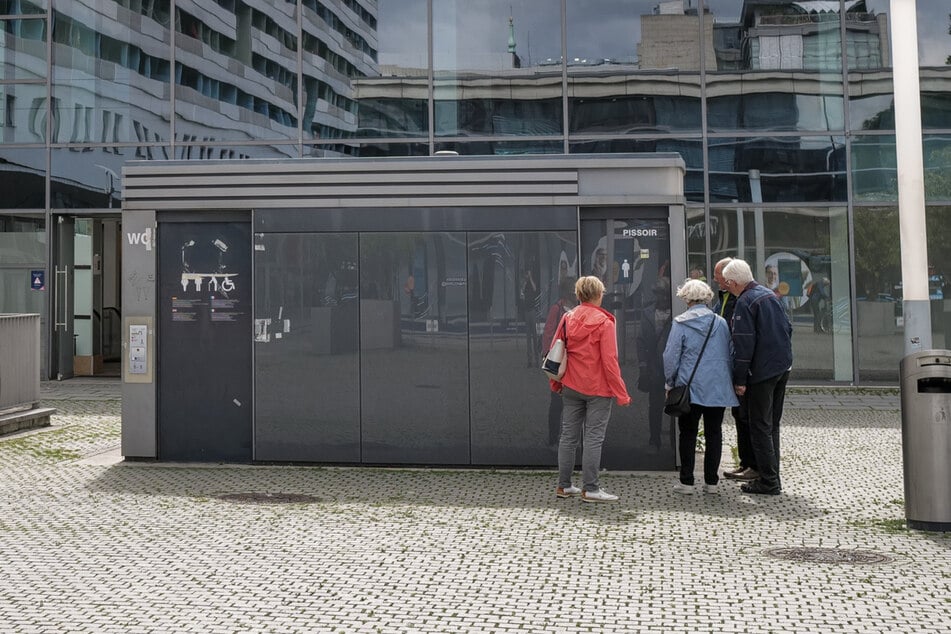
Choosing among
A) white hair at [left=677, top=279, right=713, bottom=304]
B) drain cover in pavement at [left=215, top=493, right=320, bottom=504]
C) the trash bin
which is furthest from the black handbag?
drain cover in pavement at [left=215, top=493, right=320, bottom=504]

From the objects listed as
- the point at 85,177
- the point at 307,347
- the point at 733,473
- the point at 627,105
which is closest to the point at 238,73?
the point at 85,177

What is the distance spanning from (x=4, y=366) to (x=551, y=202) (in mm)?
6589

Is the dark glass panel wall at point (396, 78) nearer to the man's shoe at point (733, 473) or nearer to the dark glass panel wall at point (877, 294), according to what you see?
the dark glass panel wall at point (877, 294)

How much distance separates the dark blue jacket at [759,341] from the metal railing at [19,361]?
7985 millimetres

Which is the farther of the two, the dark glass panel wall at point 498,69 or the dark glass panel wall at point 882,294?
the dark glass panel wall at point 498,69

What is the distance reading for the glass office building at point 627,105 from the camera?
17422 mm

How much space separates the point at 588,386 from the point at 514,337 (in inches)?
55.7

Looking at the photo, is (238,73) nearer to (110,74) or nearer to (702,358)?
(110,74)

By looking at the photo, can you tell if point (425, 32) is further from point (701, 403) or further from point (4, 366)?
point (701, 403)

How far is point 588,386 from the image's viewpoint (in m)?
8.17

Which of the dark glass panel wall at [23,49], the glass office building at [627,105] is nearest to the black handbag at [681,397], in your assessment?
the glass office building at [627,105]

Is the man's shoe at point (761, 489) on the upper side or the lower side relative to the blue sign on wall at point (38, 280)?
lower

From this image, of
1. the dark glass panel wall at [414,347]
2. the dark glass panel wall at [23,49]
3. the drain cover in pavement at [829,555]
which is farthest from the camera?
the dark glass panel wall at [23,49]

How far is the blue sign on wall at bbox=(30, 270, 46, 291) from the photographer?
19.2 metres
